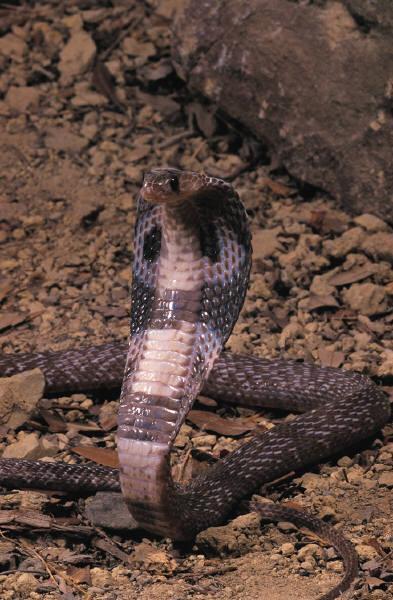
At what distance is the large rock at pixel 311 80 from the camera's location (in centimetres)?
689

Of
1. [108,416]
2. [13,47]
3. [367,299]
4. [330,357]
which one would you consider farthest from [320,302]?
[13,47]

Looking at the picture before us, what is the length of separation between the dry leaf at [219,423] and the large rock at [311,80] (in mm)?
1883

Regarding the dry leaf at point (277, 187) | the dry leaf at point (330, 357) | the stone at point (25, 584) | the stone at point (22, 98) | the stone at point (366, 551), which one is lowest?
the dry leaf at point (330, 357)

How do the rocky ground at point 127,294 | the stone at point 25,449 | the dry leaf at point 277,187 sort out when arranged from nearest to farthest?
the rocky ground at point 127,294 → the stone at point 25,449 → the dry leaf at point 277,187

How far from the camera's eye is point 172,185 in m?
4.01

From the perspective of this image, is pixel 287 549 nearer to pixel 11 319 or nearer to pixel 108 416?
pixel 108 416

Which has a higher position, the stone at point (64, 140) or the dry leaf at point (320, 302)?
the dry leaf at point (320, 302)

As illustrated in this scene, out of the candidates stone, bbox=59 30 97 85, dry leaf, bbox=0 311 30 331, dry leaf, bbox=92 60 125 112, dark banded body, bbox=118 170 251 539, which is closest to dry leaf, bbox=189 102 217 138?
dry leaf, bbox=92 60 125 112

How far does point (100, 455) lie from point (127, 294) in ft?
5.22

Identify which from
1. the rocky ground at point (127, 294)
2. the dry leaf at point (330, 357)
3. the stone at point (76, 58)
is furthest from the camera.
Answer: the stone at point (76, 58)

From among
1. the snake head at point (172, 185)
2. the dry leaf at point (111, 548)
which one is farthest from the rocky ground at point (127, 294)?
the snake head at point (172, 185)

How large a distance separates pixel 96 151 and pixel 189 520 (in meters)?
3.79

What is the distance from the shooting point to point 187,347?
436 centimetres

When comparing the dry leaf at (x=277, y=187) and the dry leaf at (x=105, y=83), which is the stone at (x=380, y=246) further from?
the dry leaf at (x=105, y=83)
